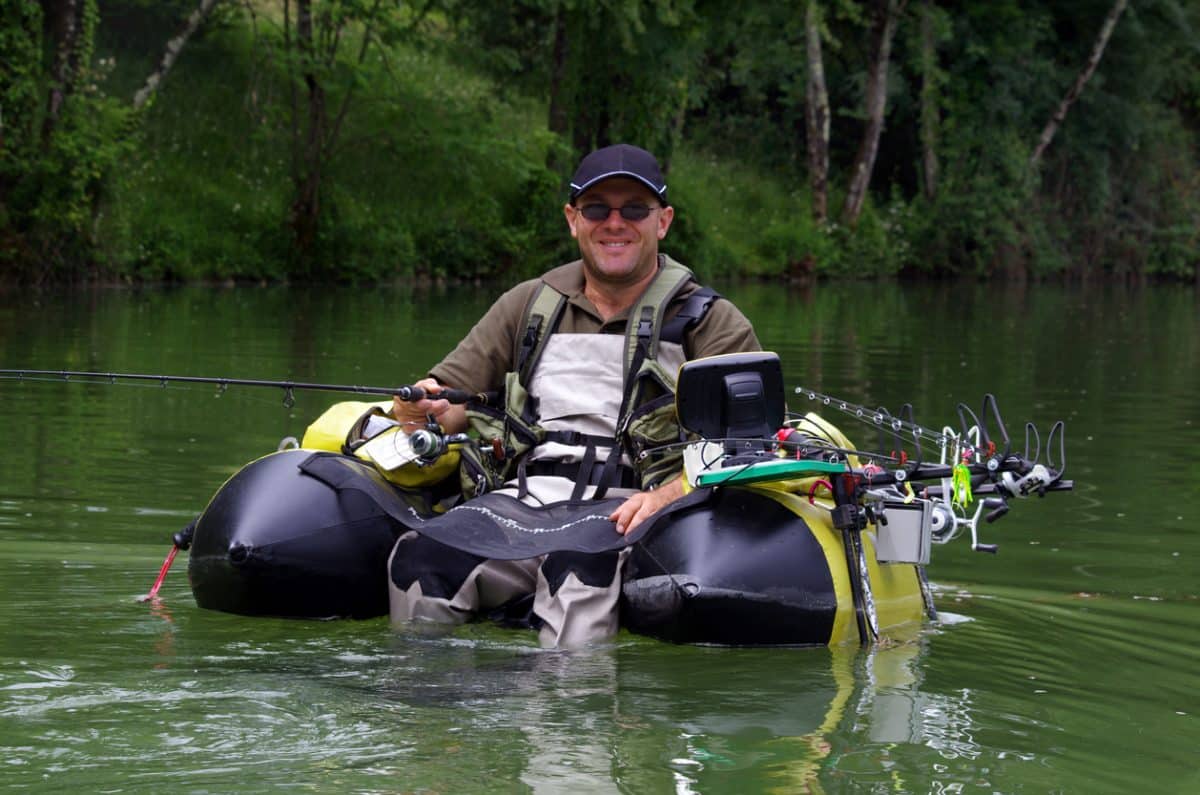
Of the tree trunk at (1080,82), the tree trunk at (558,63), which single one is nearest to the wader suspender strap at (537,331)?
the tree trunk at (558,63)

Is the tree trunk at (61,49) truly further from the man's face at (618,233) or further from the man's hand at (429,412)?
the man's face at (618,233)

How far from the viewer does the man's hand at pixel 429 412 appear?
5941mm

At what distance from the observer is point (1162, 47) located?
37.7m

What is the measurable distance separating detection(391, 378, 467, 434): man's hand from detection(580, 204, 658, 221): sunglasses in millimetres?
727

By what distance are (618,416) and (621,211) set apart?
2.11 ft

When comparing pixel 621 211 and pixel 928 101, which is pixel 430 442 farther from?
pixel 928 101

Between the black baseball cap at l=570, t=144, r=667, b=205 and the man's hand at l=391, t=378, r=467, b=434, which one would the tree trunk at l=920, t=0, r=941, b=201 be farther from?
the man's hand at l=391, t=378, r=467, b=434

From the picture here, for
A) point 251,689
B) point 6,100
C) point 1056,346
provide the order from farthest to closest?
point 6,100 → point 1056,346 → point 251,689

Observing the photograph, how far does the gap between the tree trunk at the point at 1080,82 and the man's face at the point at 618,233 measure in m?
31.6

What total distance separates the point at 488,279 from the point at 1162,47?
17.0 m

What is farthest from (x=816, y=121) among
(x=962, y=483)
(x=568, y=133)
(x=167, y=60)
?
(x=962, y=483)

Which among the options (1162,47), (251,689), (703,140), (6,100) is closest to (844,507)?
(251,689)

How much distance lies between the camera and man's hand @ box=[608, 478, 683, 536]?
18.1 feet

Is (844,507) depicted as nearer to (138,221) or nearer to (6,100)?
(6,100)
